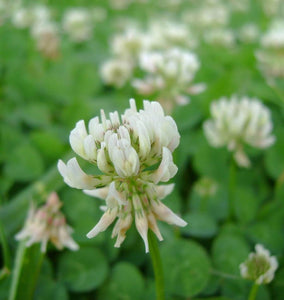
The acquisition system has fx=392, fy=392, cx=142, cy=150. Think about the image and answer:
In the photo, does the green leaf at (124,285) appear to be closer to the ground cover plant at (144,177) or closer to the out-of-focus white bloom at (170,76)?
the ground cover plant at (144,177)

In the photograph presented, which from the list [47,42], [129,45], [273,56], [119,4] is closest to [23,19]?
[47,42]

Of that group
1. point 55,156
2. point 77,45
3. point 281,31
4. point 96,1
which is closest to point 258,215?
point 55,156

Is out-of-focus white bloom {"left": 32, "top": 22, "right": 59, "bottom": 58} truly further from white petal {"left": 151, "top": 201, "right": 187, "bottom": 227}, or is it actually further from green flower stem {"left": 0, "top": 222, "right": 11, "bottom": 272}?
white petal {"left": 151, "top": 201, "right": 187, "bottom": 227}

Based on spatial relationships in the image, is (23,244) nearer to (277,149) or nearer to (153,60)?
(153,60)

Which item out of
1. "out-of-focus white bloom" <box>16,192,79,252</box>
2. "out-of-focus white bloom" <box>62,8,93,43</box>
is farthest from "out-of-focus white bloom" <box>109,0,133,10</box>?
"out-of-focus white bloom" <box>16,192,79,252</box>

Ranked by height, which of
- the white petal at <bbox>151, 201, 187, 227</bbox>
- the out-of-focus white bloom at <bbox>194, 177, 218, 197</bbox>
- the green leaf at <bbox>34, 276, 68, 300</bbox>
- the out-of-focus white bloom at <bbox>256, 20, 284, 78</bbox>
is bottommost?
the out-of-focus white bloom at <bbox>256, 20, 284, 78</bbox>

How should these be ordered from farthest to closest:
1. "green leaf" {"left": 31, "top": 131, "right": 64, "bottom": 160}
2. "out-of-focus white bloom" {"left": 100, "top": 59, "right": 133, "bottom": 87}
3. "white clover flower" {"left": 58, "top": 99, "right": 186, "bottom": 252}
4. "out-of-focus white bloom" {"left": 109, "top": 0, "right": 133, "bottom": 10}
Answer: "out-of-focus white bloom" {"left": 109, "top": 0, "right": 133, "bottom": 10}, "out-of-focus white bloom" {"left": 100, "top": 59, "right": 133, "bottom": 87}, "green leaf" {"left": 31, "top": 131, "right": 64, "bottom": 160}, "white clover flower" {"left": 58, "top": 99, "right": 186, "bottom": 252}
